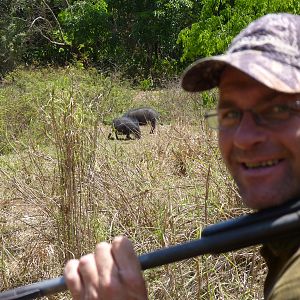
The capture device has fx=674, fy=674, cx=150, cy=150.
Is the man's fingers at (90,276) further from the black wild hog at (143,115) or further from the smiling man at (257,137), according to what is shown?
the black wild hog at (143,115)

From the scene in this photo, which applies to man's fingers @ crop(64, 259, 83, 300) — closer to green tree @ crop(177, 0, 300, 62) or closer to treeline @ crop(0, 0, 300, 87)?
green tree @ crop(177, 0, 300, 62)

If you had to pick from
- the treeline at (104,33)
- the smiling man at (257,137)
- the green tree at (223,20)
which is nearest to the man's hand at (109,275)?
the smiling man at (257,137)

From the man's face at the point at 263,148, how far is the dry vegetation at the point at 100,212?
6.73 feet

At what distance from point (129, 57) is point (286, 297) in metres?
22.4

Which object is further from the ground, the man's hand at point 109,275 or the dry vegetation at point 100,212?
the dry vegetation at point 100,212

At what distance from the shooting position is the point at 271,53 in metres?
1.46

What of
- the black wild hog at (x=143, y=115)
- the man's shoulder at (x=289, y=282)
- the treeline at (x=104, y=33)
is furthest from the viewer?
the treeline at (x=104, y=33)

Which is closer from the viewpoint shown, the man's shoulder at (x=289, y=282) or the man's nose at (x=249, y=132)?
the man's shoulder at (x=289, y=282)

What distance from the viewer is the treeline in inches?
870

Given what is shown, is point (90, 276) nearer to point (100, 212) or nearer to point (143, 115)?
point (100, 212)

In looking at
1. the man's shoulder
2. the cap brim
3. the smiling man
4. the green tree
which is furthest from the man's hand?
the green tree

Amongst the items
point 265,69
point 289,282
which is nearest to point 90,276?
point 289,282

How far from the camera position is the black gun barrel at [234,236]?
1.29 m

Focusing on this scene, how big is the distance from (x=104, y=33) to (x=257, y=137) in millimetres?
22692
